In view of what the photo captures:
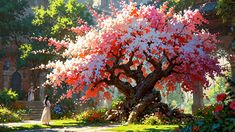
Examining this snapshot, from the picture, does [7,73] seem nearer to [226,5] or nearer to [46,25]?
[46,25]

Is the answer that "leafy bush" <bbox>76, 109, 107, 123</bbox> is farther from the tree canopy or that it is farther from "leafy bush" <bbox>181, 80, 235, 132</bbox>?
the tree canopy

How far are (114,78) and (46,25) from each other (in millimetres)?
13695

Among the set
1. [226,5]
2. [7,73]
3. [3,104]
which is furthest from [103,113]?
[7,73]

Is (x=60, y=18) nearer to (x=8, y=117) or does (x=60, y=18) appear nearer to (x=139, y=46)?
(x=8, y=117)

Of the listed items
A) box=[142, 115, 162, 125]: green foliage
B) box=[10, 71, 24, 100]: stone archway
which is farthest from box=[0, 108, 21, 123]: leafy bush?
box=[10, 71, 24, 100]: stone archway

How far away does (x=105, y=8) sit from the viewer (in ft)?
190

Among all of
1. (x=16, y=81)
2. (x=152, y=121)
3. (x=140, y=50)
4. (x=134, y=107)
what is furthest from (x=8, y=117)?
(x=16, y=81)

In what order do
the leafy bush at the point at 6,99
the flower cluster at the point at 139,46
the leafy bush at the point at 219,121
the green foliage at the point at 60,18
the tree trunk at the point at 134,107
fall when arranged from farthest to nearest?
the green foliage at the point at 60,18
the leafy bush at the point at 6,99
the tree trunk at the point at 134,107
the flower cluster at the point at 139,46
the leafy bush at the point at 219,121

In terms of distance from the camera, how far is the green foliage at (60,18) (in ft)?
83.9

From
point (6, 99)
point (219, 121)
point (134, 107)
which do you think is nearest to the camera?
point (219, 121)

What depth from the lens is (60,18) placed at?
86.3 feet

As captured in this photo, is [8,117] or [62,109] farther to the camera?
[62,109]

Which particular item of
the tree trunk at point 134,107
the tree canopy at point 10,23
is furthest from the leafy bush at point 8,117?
the tree canopy at point 10,23

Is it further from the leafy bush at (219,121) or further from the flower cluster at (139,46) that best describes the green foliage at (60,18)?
the leafy bush at (219,121)
